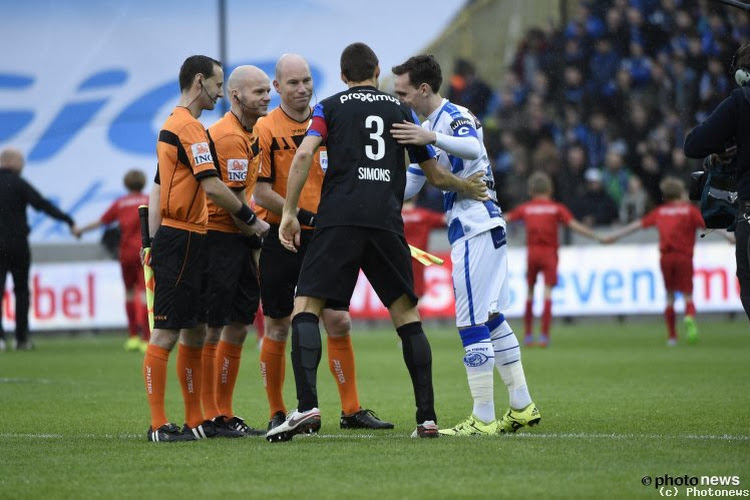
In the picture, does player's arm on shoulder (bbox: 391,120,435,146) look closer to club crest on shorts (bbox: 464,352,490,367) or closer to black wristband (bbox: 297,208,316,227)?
black wristband (bbox: 297,208,316,227)

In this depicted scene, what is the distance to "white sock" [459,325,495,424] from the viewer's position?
8117 millimetres

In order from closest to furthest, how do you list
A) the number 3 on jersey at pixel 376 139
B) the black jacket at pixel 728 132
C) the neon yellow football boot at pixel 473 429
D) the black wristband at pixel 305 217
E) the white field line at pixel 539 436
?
1. the black jacket at pixel 728 132
2. the number 3 on jersey at pixel 376 139
3. the white field line at pixel 539 436
4. the neon yellow football boot at pixel 473 429
5. the black wristband at pixel 305 217

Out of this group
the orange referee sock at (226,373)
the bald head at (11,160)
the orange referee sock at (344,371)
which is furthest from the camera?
the bald head at (11,160)

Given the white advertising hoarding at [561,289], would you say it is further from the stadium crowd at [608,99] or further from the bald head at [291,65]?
the bald head at [291,65]

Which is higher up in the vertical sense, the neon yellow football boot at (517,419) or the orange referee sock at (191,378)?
the orange referee sock at (191,378)

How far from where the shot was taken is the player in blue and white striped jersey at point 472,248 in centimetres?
813

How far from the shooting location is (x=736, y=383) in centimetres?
1189

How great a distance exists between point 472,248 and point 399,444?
1.41 metres

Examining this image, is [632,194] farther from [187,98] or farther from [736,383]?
[187,98]


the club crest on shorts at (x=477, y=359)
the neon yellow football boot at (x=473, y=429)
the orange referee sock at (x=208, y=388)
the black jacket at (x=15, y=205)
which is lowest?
the neon yellow football boot at (x=473, y=429)

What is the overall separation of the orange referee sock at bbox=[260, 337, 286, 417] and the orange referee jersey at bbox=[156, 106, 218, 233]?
3.78 ft

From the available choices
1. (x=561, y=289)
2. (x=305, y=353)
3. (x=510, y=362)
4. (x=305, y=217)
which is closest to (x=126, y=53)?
(x=561, y=289)

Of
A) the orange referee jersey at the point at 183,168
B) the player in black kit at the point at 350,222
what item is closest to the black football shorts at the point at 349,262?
the player in black kit at the point at 350,222

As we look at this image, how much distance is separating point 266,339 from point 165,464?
201cm
